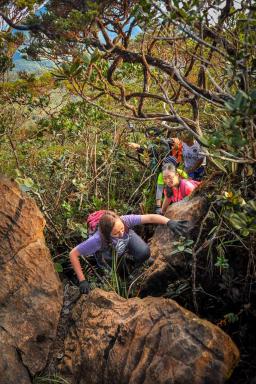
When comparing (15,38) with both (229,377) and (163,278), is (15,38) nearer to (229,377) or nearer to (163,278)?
(163,278)

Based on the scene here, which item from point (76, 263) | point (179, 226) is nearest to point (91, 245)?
point (76, 263)

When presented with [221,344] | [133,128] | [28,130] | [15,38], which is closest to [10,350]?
[221,344]

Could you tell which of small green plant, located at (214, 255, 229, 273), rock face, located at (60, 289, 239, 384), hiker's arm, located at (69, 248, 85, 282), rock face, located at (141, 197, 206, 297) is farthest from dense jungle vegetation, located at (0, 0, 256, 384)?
rock face, located at (60, 289, 239, 384)

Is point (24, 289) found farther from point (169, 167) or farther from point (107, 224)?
point (169, 167)

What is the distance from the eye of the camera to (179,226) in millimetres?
4297

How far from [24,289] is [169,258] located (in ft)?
4.57

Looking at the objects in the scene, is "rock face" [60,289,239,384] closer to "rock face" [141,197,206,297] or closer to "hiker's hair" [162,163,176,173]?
"rock face" [141,197,206,297]

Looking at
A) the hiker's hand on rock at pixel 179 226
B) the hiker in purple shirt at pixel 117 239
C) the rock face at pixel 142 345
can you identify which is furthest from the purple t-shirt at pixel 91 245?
the hiker's hand on rock at pixel 179 226

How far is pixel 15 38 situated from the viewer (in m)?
4.44

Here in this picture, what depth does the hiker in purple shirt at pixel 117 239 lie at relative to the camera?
4.39 meters

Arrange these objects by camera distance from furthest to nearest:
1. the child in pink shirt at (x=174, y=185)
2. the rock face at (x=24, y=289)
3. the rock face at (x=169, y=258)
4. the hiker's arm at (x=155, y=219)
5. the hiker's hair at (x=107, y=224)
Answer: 1. the child in pink shirt at (x=174, y=185)
2. the hiker's arm at (x=155, y=219)
3. the hiker's hair at (x=107, y=224)
4. the rock face at (x=169, y=258)
5. the rock face at (x=24, y=289)

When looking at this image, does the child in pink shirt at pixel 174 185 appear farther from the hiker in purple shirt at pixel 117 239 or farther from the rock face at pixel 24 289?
the rock face at pixel 24 289

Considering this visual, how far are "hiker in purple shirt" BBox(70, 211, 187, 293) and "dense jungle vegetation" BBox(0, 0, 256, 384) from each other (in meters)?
0.32

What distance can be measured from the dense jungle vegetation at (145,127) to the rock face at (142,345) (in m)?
0.41
